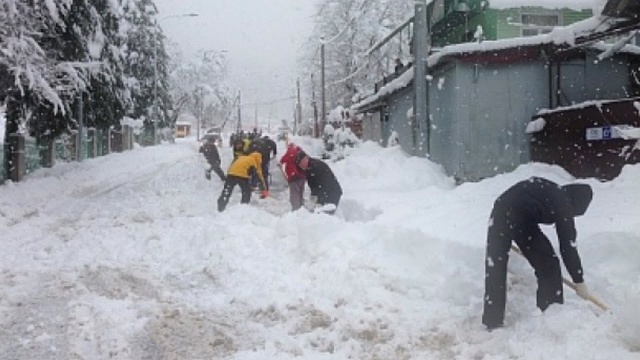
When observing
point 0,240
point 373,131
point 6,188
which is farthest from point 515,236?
point 373,131

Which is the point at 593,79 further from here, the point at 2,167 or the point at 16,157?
the point at 2,167

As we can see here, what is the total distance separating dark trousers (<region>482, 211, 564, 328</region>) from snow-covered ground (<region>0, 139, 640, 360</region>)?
17 centimetres

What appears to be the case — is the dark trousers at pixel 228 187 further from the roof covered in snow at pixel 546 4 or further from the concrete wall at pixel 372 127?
the concrete wall at pixel 372 127

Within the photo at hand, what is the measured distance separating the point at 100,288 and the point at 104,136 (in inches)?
1138

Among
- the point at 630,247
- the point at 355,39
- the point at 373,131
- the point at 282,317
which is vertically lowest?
the point at 282,317

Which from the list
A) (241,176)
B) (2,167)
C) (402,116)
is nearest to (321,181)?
(241,176)

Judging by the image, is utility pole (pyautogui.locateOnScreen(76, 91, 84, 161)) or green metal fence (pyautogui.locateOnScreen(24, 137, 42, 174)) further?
utility pole (pyautogui.locateOnScreen(76, 91, 84, 161))

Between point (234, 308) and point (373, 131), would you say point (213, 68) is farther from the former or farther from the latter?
point (234, 308)

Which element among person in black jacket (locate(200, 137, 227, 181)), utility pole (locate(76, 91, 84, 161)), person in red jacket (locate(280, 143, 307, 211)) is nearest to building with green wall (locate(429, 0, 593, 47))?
person in black jacket (locate(200, 137, 227, 181))

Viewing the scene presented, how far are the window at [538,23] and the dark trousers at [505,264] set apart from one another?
17.4 m

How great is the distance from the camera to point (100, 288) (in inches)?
255

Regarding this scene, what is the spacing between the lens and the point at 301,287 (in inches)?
250

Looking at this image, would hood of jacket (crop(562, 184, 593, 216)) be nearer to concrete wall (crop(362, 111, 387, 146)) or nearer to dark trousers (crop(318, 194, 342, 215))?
dark trousers (crop(318, 194, 342, 215))

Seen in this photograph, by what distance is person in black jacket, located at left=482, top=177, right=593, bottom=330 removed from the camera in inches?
199
